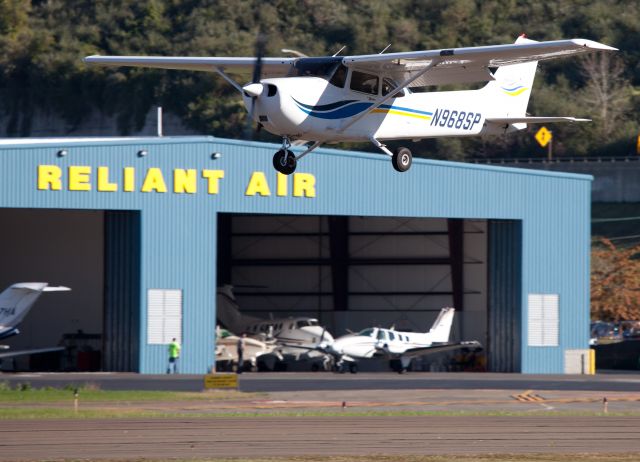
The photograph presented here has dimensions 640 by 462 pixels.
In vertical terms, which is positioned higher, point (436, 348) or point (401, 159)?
point (401, 159)

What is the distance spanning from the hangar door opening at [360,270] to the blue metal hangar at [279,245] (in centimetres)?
6

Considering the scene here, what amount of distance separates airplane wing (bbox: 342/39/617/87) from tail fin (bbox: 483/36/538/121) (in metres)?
2.41

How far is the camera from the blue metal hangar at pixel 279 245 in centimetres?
4306

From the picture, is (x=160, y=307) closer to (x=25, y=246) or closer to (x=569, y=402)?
(x=25, y=246)

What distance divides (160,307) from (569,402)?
14.6m

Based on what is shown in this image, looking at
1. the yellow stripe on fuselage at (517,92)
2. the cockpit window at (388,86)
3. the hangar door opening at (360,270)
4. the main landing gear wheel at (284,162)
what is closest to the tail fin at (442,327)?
the hangar door opening at (360,270)

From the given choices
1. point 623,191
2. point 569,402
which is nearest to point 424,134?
point 569,402

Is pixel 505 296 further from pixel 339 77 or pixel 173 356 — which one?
pixel 339 77

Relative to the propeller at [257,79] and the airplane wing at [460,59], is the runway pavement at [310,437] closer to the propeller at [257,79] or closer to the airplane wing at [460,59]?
the propeller at [257,79]

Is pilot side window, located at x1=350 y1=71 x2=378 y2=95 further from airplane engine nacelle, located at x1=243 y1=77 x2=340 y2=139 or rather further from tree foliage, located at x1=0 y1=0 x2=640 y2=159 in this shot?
tree foliage, located at x1=0 y1=0 x2=640 y2=159

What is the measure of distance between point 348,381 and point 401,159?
1958 cm

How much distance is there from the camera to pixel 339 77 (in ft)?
78.5

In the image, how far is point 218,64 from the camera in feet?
88.2

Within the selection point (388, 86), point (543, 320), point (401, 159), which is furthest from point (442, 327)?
point (388, 86)
